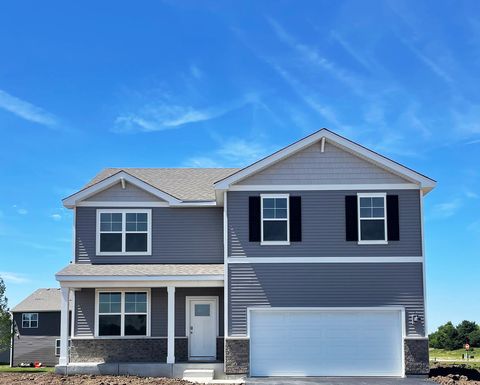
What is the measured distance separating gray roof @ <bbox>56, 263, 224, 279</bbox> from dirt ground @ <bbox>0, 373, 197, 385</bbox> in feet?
10.2

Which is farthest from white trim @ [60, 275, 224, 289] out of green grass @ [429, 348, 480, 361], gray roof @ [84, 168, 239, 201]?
green grass @ [429, 348, 480, 361]

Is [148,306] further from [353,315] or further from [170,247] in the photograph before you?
[353,315]

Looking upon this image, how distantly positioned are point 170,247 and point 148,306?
2.11 m

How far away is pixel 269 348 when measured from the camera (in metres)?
20.8

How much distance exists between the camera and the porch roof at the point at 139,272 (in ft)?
69.4

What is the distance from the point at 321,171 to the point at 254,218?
2603 mm

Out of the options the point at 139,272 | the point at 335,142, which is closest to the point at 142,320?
the point at 139,272

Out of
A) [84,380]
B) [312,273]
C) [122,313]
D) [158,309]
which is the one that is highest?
[312,273]

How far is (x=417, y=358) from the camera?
20516 millimetres

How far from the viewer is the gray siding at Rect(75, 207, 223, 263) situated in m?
22.9

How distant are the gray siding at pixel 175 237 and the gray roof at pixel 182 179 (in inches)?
25.9

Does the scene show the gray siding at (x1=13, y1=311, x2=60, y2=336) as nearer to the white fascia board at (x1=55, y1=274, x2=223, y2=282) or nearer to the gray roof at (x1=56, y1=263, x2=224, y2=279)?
the gray roof at (x1=56, y1=263, x2=224, y2=279)

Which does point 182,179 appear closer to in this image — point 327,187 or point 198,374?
point 327,187

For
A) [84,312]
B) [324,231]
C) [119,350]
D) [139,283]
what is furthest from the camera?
[84,312]
